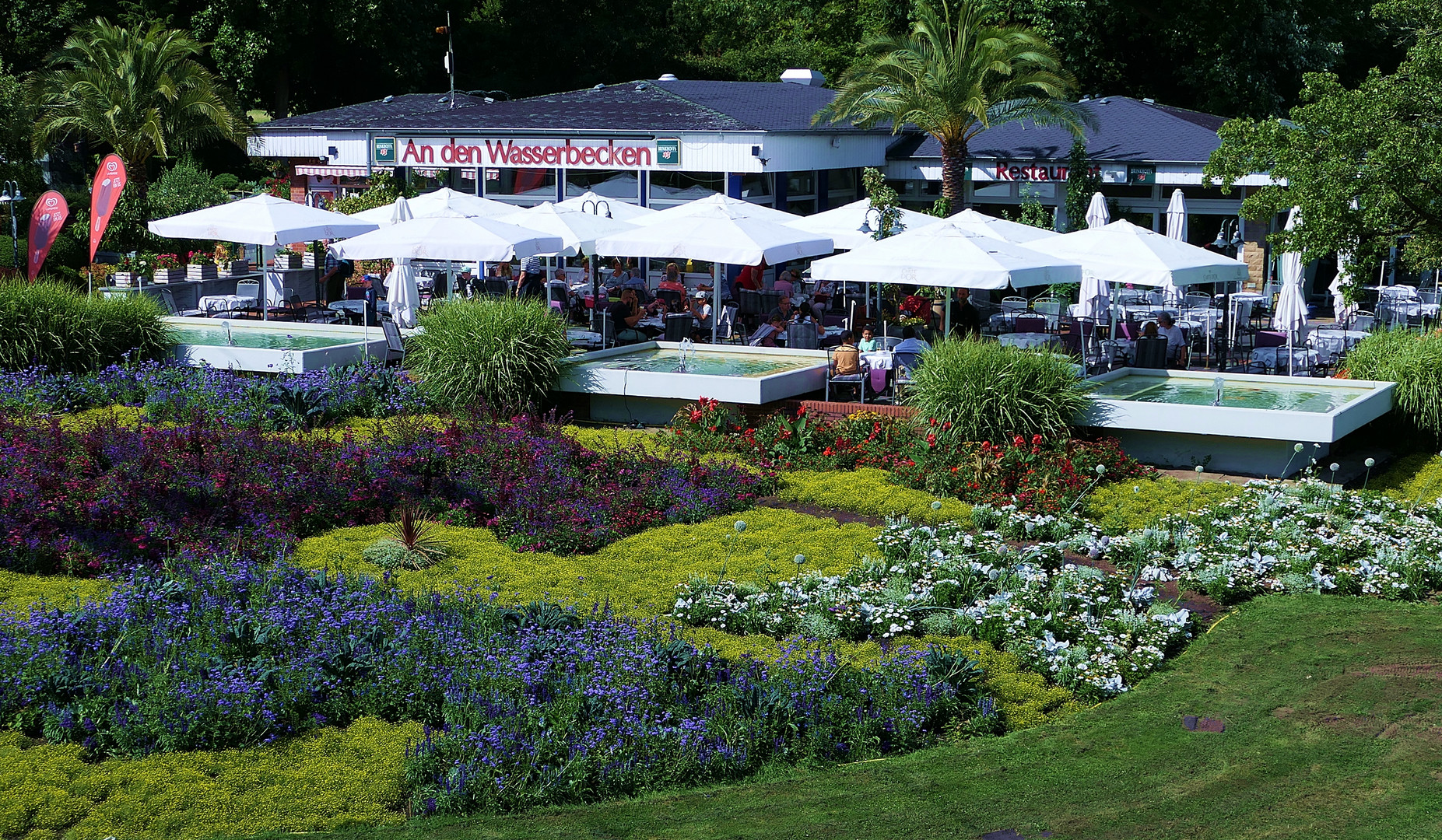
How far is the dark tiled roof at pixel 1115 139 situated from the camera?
28062 mm

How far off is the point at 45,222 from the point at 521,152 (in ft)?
40.8

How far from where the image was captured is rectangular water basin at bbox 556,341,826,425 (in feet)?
47.6

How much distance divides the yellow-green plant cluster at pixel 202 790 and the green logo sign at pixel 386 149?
25.4m

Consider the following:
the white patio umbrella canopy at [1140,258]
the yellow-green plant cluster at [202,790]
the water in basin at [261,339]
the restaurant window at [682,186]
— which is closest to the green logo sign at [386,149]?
the restaurant window at [682,186]

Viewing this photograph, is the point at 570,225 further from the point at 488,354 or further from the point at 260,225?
the point at 488,354

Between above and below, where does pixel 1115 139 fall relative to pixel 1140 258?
above

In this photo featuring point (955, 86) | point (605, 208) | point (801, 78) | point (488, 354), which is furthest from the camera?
point (801, 78)

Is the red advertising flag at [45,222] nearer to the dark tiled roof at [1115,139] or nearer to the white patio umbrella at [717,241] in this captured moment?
the white patio umbrella at [717,241]

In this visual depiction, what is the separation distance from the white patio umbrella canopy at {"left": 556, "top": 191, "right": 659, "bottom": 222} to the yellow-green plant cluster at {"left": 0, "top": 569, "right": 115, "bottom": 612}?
42.3 feet

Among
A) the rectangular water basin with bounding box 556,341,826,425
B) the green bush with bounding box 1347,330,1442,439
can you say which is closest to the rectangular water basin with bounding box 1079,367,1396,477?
the green bush with bounding box 1347,330,1442,439

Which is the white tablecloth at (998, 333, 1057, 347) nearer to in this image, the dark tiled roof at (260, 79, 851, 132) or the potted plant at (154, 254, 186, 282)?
the dark tiled roof at (260, 79, 851, 132)

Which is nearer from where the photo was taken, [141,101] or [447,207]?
[447,207]

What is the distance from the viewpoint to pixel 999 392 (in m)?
12.9

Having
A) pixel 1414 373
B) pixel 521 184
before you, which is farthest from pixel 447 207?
pixel 1414 373
